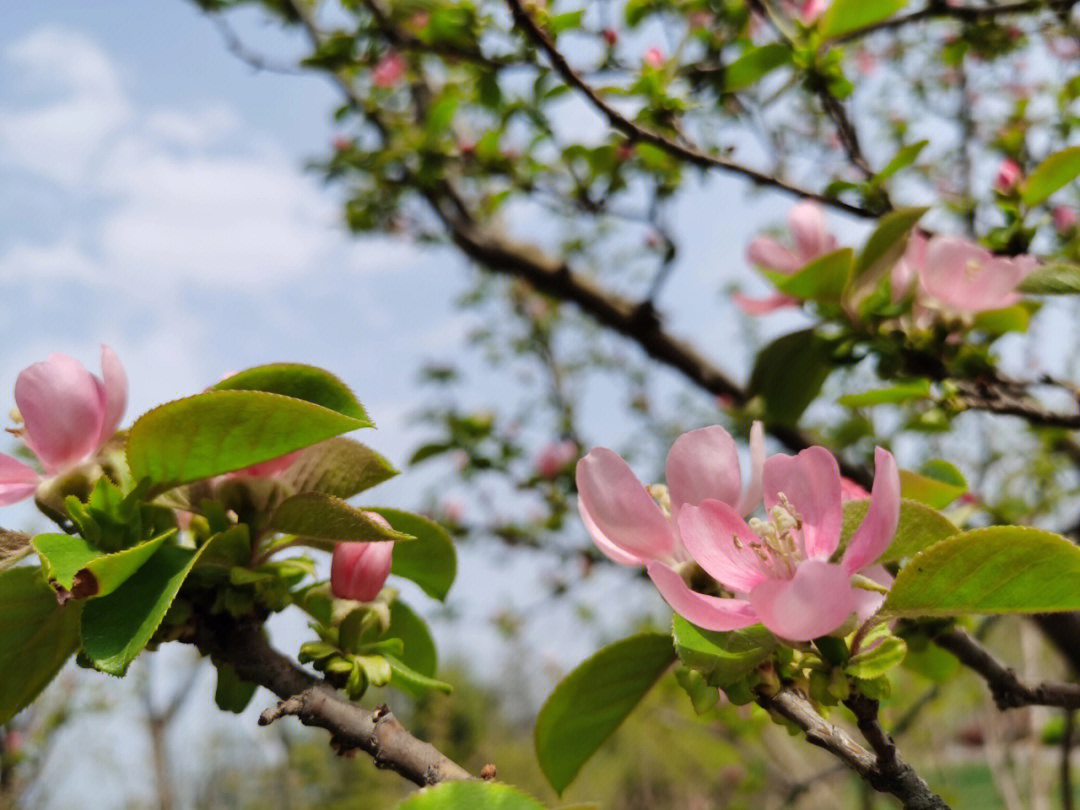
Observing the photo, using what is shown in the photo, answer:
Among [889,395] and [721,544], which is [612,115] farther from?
[721,544]

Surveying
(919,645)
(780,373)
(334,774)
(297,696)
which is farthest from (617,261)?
(334,774)

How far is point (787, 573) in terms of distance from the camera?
1.77 ft

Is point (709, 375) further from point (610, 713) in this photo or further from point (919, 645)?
point (610, 713)

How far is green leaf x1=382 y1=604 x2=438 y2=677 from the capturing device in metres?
0.75

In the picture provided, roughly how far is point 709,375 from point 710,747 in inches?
159

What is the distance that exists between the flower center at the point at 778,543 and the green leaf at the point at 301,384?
0.86 feet

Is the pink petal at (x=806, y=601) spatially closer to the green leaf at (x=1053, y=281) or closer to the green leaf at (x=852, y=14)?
the green leaf at (x=1053, y=281)

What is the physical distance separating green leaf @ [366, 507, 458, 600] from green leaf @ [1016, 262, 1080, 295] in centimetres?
73

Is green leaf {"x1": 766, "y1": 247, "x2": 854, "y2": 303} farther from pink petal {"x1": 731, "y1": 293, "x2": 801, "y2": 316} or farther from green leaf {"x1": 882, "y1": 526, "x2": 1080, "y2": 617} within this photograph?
green leaf {"x1": 882, "y1": 526, "x2": 1080, "y2": 617}

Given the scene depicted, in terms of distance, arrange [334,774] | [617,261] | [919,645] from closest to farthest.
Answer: [919,645] → [617,261] → [334,774]

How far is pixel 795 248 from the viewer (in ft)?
3.75

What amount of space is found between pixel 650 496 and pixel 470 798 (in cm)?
25

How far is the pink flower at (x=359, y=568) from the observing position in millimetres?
625

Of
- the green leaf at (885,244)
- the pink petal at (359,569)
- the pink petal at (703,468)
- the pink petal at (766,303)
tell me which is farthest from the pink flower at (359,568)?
the pink petal at (766,303)
